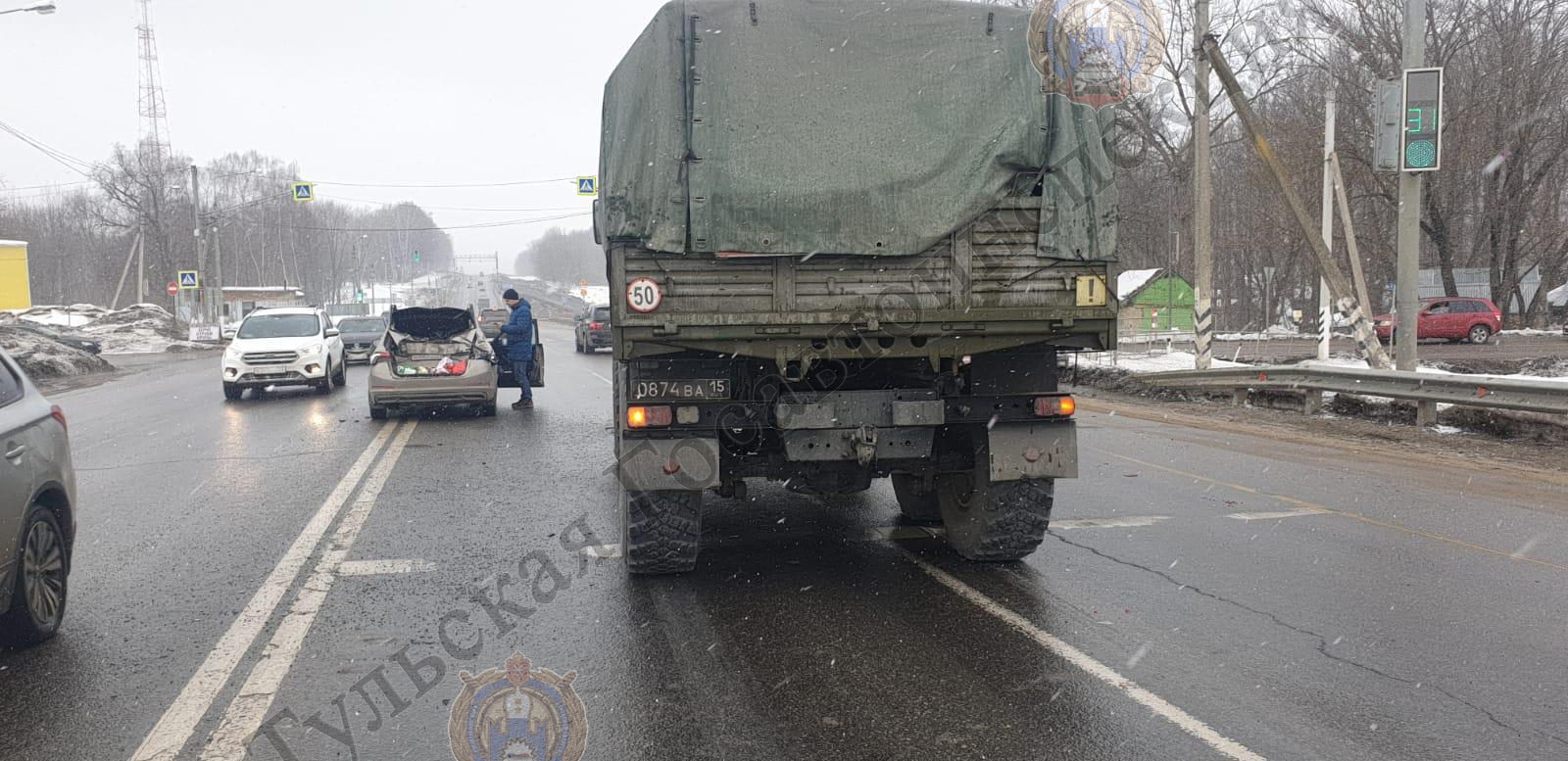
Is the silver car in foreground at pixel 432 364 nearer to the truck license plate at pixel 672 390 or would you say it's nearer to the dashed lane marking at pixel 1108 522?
the dashed lane marking at pixel 1108 522

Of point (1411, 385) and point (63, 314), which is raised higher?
point (63, 314)

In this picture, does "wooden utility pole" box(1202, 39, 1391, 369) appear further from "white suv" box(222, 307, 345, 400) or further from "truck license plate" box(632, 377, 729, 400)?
"white suv" box(222, 307, 345, 400)

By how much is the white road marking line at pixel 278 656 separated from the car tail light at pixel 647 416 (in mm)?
1915

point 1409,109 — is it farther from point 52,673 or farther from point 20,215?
point 20,215

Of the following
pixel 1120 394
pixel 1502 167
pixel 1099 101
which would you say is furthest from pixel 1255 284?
pixel 1099 101

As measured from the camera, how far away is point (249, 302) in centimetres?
7575

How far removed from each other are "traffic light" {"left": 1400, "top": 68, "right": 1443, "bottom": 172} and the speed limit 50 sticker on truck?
12.9 m

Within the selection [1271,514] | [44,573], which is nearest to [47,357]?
[44,573]

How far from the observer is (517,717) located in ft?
14.1

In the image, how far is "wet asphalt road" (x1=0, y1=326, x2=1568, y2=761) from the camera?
156 inches

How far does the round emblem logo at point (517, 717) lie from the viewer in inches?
152

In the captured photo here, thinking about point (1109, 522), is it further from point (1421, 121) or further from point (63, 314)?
point (63, 314)

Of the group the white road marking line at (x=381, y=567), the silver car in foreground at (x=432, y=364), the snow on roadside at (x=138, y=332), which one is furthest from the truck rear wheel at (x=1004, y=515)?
the snow on roadside at (x=138, y=332)

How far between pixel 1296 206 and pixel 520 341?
11991 mm
